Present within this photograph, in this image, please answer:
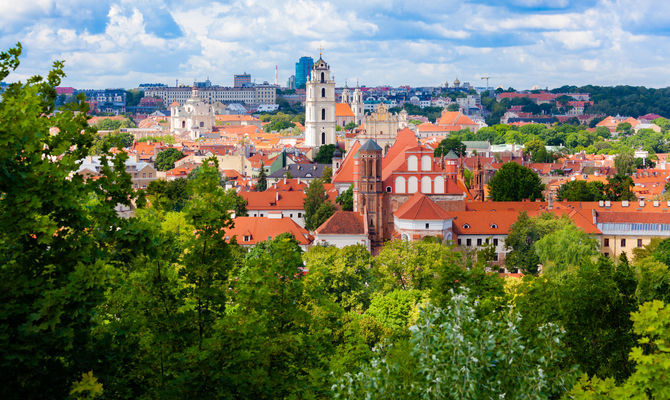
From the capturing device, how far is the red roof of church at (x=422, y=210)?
49.7 metres

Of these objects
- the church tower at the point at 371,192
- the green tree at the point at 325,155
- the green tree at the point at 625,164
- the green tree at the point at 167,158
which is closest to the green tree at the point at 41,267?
the church tower at the point at 371,192

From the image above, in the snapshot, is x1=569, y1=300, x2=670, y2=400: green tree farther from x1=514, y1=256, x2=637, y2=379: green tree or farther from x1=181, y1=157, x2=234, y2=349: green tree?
x1=181, y1=157, x2=234, y2=349: green tree

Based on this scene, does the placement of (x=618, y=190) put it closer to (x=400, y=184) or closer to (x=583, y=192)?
(x=583, y=192)

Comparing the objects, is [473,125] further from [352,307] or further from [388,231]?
[352,307]

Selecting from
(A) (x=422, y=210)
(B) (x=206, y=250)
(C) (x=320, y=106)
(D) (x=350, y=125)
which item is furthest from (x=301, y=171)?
(D) (x=350, y=125)

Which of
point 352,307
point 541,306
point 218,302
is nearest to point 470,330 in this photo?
point 218,302

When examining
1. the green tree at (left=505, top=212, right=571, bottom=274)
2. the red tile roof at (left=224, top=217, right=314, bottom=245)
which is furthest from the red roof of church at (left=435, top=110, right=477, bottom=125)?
the red tile roof at (left=224, top=217, right=314, bottom=245)

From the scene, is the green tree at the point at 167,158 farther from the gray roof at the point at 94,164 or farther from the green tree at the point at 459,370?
the green tree at the point at 459,370

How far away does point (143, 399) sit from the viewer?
41.8 ft

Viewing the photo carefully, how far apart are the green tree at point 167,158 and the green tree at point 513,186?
5011 centimetres

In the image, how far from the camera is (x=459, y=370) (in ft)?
34.6

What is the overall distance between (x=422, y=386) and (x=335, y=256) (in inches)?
1120

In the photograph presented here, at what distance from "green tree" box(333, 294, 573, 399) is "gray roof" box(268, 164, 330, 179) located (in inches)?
2861

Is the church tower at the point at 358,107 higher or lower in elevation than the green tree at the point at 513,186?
higher
